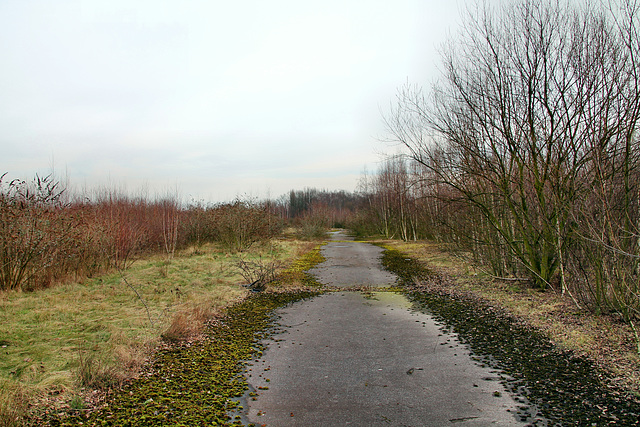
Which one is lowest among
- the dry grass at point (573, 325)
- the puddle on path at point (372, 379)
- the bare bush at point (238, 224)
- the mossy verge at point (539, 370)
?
the puddle on path at point (372, 379)

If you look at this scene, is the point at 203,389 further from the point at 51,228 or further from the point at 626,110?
the point at 51,228

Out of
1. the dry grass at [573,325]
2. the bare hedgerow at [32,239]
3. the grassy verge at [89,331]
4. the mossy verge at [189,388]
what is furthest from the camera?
the bare hedgerow at [32,239]

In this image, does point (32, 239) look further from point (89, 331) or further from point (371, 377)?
point (371, 377)

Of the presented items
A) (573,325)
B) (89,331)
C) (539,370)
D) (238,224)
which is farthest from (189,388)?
(238,224)

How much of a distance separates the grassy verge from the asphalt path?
1.44 meters

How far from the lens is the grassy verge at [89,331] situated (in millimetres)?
3744

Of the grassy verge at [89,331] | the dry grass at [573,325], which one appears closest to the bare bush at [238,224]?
the grassy verge at [89,331]

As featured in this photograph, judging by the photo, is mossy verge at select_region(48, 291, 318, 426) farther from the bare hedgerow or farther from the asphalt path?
the bare hedgerow

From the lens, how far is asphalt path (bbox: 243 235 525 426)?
3.50 m

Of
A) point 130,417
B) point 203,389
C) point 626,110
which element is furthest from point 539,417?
point 626,110

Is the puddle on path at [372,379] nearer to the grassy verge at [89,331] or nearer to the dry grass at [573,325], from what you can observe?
the dry grass at [573,325]

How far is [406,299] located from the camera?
8750 millimetres

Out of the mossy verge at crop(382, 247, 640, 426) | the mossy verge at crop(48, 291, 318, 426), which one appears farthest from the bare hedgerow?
the mossy verge at crop(382, 247, 640, 426)

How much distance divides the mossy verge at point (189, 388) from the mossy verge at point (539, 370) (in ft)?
9.15
